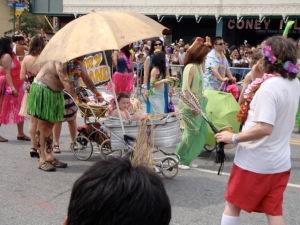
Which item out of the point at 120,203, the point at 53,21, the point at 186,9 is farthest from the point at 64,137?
the point at 53,21

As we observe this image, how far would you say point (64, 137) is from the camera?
8.60 meters

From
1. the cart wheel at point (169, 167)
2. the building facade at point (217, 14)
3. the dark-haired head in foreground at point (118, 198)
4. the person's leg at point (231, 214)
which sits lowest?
the cart wheel at point (169, 167)

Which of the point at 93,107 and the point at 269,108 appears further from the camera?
the point at 93,107

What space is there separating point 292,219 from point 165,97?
3942mm

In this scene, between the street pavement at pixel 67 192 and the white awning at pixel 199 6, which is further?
the white awning at pixel 199 6

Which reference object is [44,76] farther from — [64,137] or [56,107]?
[64,137]

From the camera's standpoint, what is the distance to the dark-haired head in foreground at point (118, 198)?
136 cm

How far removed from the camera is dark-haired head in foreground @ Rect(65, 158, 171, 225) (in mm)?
1362

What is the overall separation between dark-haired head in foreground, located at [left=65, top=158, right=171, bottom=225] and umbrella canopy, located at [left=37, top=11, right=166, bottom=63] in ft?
12.0

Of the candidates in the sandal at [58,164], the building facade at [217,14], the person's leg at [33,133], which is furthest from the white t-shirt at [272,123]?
the building facade at [217,14]

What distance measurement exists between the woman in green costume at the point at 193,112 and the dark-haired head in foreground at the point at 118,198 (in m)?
4.83

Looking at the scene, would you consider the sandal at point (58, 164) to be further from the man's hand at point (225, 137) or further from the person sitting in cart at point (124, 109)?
the man's hand at point (225, 137)

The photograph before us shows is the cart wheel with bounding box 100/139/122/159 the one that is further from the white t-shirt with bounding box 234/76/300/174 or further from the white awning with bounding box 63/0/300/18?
the white awning with bounding box 63/0/300/18

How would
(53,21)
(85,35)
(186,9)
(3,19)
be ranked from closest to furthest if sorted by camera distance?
(85,35) < (186,9) < (53,21) < (3,19)
